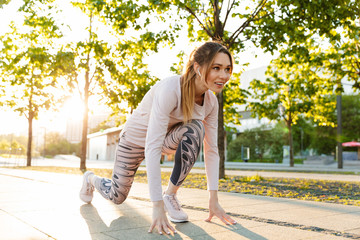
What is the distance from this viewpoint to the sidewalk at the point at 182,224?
2.59m

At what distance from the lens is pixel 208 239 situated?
8.08 ft

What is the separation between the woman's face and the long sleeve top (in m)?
0.27

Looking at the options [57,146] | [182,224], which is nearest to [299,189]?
[182,224]

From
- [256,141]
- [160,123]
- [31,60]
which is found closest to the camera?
[160,123]

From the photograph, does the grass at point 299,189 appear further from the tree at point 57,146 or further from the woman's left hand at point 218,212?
the tree at point 57,146

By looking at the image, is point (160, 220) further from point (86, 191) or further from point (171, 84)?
point (86, 191)

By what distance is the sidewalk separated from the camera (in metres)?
2.59

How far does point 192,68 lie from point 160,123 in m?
0.55

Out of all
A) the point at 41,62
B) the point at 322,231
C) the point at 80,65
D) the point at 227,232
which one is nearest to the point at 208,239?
the point at 227,232

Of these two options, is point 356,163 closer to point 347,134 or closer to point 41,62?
point 347,134

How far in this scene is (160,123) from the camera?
8.96 feet

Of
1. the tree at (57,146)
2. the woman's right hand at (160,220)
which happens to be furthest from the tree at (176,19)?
the tree at (57,146)

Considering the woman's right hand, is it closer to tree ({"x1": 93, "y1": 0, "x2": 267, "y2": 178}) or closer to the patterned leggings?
the patterned leggings

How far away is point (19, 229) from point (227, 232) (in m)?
1.61
